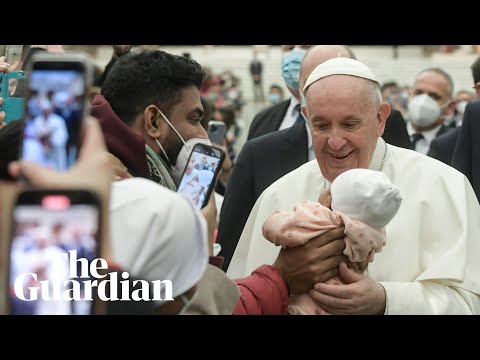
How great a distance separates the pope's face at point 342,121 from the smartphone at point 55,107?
175 cm

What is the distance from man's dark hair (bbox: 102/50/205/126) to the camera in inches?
134

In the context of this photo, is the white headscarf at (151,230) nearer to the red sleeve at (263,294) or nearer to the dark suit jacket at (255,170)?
the red sleeve at (263,294)

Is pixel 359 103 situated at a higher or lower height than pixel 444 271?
higher

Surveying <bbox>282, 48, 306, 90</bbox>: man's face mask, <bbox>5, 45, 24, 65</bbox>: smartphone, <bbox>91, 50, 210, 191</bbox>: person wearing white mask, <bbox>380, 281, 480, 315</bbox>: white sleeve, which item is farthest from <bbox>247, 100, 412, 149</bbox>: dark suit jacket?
<bbox>5, 45, 24, 65</bbox>: smartphone

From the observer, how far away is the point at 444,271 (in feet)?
11.5

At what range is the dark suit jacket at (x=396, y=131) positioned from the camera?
5711 mm

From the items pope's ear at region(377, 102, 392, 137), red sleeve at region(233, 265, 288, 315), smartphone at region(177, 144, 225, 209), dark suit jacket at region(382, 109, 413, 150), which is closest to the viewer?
red sleeve at region(233, 265, 288, 315)

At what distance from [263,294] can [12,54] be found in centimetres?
143

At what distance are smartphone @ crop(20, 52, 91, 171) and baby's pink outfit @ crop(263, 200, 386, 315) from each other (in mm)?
1033

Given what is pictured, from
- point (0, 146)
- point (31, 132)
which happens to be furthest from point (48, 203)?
point (0, 146)

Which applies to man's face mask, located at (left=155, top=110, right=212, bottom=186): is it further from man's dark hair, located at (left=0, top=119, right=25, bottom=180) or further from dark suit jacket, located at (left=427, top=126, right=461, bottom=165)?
dark suit jacket, located at (left=427, top=126, right=461, bottom=165)
